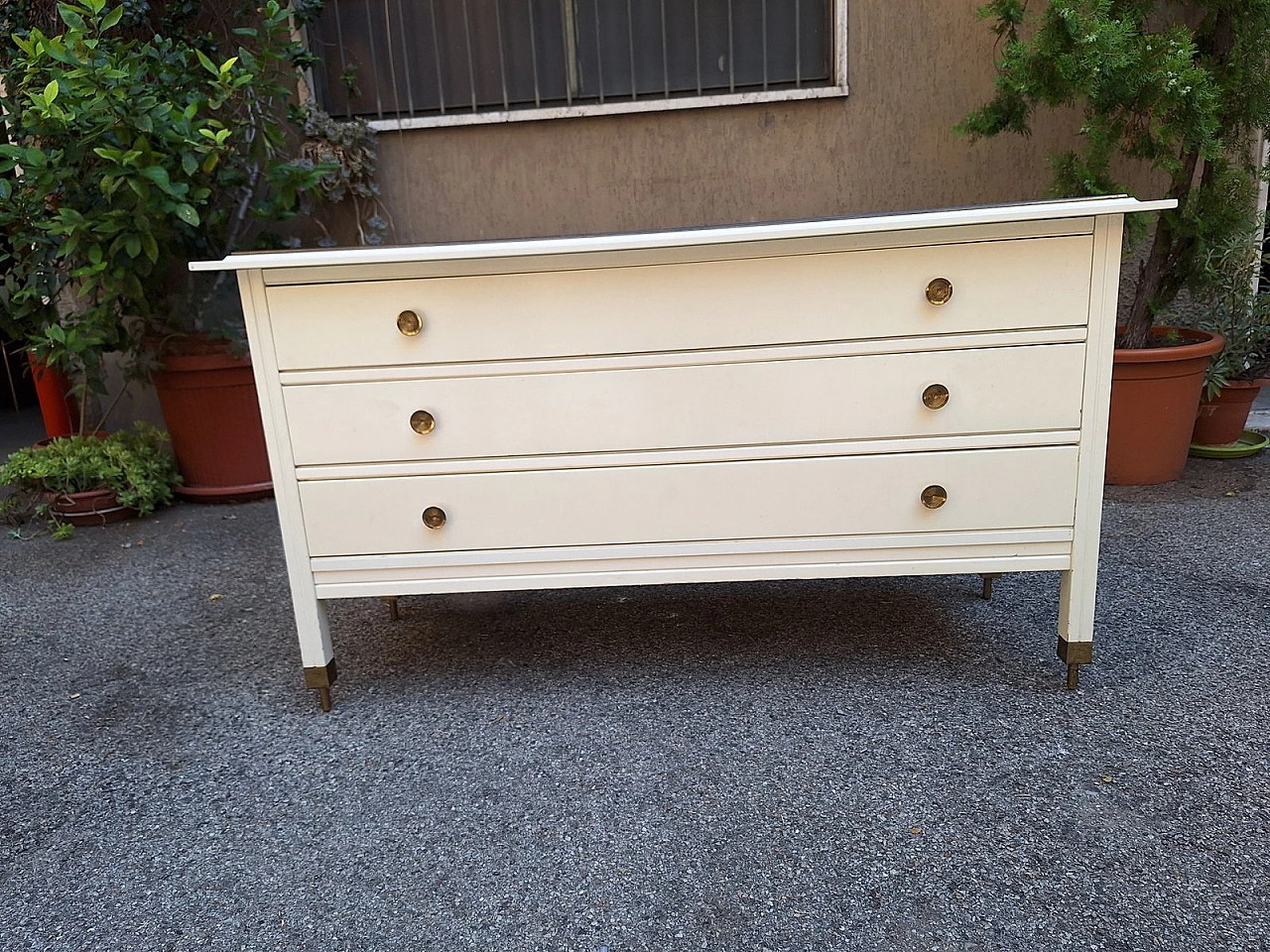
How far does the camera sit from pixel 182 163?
2963 millimetres

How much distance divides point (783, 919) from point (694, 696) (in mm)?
691

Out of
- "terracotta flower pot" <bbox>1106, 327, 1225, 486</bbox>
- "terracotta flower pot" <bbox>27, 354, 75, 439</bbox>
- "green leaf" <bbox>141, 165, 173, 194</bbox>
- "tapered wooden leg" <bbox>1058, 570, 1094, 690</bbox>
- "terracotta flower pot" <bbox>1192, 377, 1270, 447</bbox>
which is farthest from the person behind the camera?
"terracotta flower pot" <bbox>27, 354, 75, 439</bbox>

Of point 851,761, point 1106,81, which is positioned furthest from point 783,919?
point 1106,81

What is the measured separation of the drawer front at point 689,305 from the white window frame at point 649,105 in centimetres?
210

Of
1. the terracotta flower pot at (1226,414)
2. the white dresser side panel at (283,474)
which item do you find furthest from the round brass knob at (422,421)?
the terracotta flower pot at (1226,414)

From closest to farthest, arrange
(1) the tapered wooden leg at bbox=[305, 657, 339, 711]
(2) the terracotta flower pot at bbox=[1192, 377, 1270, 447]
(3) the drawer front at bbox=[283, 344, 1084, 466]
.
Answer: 1. (3) the drawer front at bbox=[283, 344, 1084, 466]
2. (1) the tapered wooden leg at bbox=[305, 657, 339, 711]
3. (2) the terracotta flower pot at bbox=[1192, 377, 1270, 447]

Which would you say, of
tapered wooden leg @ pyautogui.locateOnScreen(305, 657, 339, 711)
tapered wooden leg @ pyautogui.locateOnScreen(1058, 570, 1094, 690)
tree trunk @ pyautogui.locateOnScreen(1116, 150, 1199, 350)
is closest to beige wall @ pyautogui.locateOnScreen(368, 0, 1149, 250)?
tree trunk @ pyautogui.locateOnScreen(1116, 150, 1199, 350)

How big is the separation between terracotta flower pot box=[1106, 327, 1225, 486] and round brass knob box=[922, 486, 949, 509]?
1684mm

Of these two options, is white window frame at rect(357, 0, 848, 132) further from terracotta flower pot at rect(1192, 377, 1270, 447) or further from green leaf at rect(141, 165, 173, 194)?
terracotta flower pot at rect(1192, 377, 1270, 447)

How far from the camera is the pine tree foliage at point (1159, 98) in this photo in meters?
2.75

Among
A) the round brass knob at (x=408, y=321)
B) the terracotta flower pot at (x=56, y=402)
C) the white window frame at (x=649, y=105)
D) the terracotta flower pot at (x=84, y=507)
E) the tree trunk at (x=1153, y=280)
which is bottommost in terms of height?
the terracotta flower pot at (x=84, y=507)

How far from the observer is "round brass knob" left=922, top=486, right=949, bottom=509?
188 centimetres

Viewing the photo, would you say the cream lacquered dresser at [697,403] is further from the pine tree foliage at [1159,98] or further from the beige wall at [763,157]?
the beige wall at [763,157]

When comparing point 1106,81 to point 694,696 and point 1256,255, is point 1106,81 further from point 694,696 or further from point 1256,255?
point 694,696
